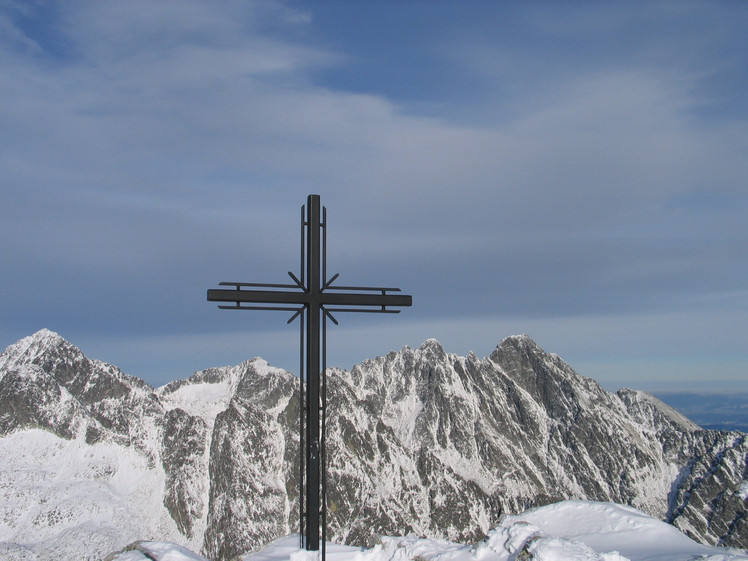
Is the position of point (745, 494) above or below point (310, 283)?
below

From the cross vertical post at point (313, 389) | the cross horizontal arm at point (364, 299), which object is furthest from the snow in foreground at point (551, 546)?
the cross horizontal arm at point (364, 299)

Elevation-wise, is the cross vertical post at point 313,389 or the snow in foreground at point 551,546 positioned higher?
the cross vertical post at point 313,389

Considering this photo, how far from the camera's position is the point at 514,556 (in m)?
16.0

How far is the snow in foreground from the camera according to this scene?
1482cm

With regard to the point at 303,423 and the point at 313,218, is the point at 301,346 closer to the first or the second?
the point at 303,423

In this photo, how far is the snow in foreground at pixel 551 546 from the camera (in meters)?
14.8

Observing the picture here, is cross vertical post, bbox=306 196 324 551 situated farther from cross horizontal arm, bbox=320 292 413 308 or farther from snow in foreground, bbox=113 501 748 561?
snow in foreground, bbox=113 501 748 561

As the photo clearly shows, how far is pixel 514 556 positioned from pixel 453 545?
267 centimetres

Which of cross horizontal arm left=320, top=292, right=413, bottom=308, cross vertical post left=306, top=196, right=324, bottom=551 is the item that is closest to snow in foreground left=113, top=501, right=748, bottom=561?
cross vertical post left=306, top=196, right=324, bottom=551

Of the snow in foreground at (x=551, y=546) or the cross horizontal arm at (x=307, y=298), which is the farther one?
the snow in foreground at (x=551, y=546)

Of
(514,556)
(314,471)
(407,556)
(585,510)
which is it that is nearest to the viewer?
(314,471)

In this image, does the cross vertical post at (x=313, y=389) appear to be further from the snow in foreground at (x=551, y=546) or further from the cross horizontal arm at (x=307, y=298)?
the snow in foreground at (x=551, y=546)

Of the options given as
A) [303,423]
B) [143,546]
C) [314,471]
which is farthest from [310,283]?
[143,546]

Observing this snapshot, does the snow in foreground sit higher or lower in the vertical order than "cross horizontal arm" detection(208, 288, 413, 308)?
lower
